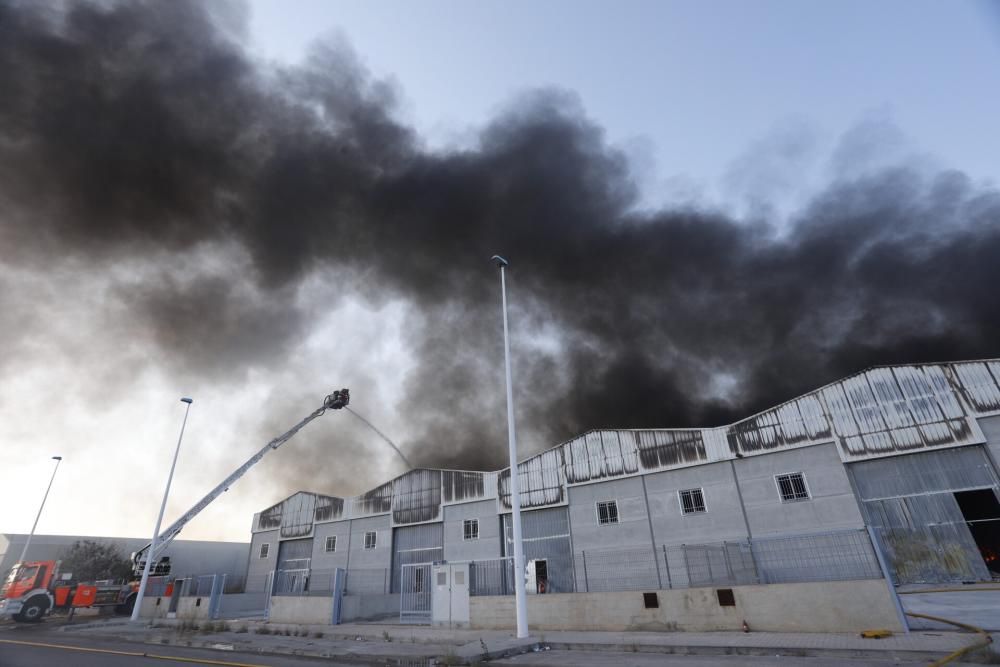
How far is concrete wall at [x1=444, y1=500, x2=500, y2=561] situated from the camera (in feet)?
113

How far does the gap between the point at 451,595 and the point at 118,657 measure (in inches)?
447

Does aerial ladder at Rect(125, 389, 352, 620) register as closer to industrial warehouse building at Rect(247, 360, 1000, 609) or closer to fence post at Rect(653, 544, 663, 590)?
industrial warehouse building at Rect(247, 360, 1000, 609)

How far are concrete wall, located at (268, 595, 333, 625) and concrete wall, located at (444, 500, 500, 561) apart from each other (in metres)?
12.2

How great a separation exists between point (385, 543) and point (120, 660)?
93.1 ft

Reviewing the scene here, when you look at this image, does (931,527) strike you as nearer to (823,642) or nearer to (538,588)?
(823,642)

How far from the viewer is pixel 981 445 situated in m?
22.6

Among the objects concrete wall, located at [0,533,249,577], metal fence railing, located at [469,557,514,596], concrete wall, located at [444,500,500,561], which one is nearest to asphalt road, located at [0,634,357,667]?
metal fence railing, located at [469,557,514,596]

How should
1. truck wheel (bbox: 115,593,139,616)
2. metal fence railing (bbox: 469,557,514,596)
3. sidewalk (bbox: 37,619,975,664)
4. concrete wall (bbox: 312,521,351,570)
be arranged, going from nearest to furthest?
sidewalk (bbox: 37,619,975,664) < metal fence railing (bbox: 469,557,514,596) < truck wheel (bbox: 115,593,139,616) < concrete wall (bbox: 312,521,351,570)

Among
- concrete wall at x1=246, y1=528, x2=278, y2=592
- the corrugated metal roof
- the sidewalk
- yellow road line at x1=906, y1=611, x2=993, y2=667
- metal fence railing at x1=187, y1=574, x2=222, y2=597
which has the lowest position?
the sidewalk

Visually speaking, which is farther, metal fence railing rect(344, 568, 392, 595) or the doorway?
metal fence railing rect(344, 568, 392, 595)

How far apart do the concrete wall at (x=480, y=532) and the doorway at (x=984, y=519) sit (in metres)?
26.0

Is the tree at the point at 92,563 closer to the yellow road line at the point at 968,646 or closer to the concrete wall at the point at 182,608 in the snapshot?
the concrete wall at the point at 182,608

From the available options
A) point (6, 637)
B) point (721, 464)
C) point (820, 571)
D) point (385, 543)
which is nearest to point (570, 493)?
point (721, 464)

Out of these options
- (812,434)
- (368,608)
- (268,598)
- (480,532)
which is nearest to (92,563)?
(268,598)
